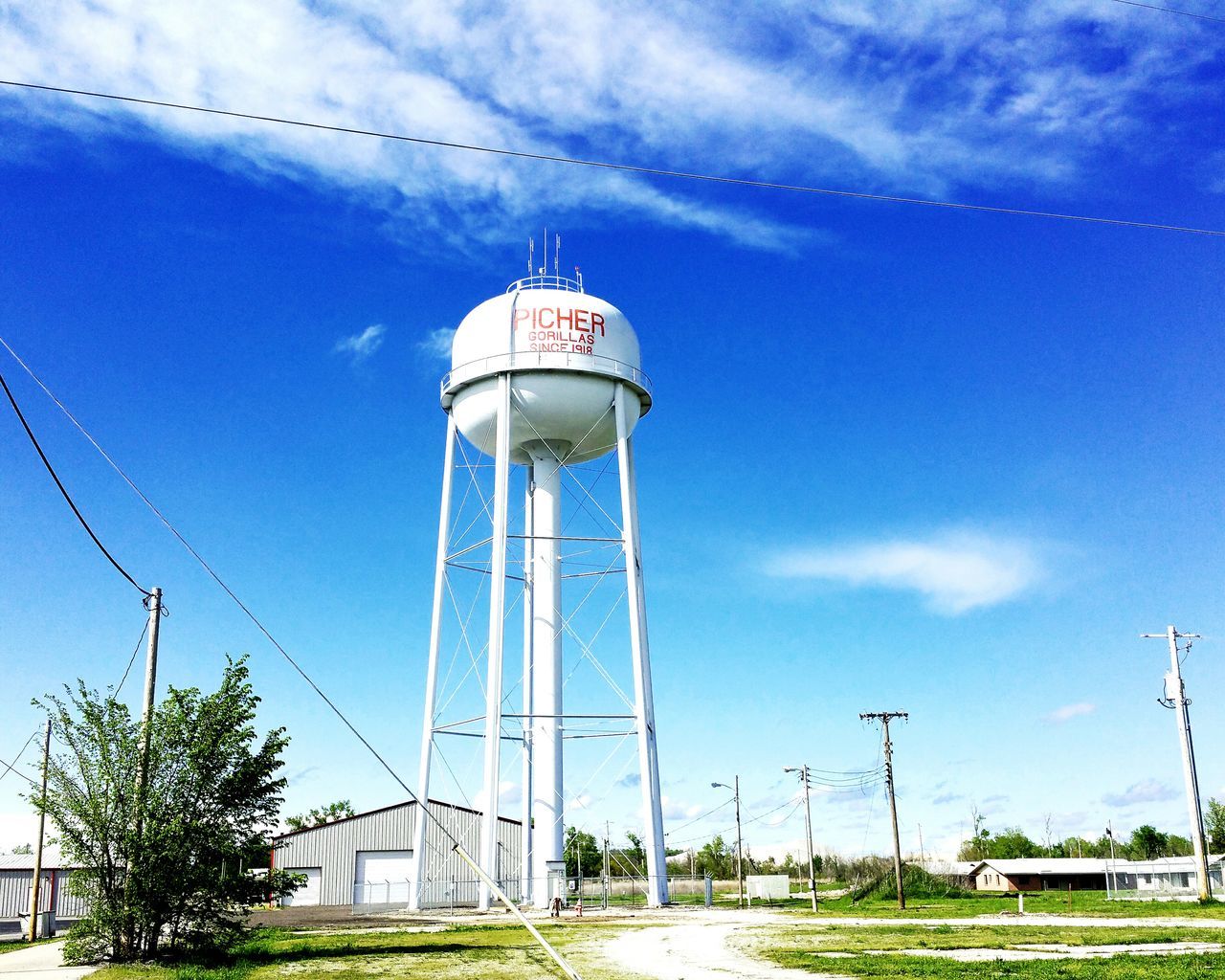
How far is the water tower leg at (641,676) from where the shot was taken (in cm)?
3111

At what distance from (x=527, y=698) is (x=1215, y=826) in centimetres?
7199

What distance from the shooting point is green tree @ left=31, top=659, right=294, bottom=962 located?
57.6 ft

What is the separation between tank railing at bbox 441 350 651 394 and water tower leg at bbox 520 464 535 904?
3.96 metres

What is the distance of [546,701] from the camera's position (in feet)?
106

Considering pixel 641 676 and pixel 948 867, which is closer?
pixel 641 676

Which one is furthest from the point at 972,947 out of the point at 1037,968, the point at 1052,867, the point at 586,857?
the point at 586,857

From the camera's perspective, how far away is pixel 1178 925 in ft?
83.3

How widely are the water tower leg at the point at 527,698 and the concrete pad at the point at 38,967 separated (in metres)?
13.1

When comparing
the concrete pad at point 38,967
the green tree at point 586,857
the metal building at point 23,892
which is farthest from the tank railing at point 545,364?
the green tree at point 586,857

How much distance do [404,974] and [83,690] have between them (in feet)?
22.1

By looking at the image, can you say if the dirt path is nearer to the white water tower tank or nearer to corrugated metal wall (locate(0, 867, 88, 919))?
the white water tower tank

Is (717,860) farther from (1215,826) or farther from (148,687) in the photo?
(148,687)

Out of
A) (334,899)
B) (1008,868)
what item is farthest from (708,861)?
(334,899)

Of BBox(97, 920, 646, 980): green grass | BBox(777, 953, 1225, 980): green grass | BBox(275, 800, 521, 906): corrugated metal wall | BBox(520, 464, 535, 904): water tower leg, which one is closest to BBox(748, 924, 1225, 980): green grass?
BBox(777, 953, 1225, 980): green grass
